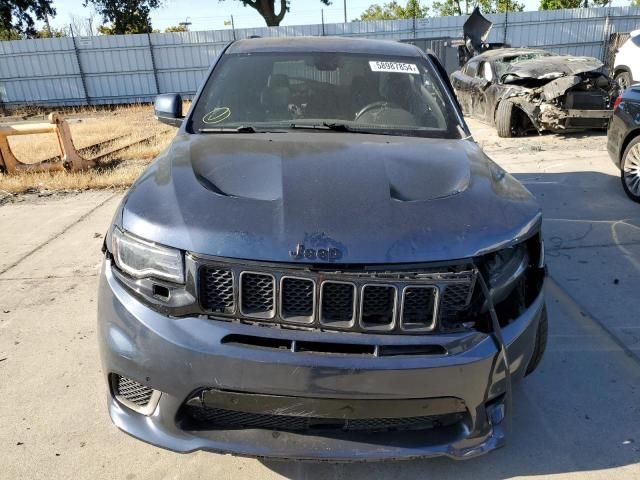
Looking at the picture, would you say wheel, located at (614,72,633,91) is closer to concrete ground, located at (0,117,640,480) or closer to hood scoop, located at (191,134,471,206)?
concrete ground, located at (0,117,640,480)

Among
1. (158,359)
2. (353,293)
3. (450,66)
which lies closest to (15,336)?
(158,359)

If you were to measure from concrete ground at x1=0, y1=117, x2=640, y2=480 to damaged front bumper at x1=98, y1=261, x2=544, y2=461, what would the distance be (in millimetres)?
424

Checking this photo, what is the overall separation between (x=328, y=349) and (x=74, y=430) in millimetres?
1484

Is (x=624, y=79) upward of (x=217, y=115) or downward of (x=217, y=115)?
downward

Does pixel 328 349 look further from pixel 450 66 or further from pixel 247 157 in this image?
pixel 450 66

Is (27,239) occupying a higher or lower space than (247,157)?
lower

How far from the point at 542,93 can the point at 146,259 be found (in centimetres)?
864

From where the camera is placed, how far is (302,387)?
1644 millimetres

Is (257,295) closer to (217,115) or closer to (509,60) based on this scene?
(217,115)

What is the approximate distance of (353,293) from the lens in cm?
167

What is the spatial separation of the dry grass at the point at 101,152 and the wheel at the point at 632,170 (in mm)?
6257

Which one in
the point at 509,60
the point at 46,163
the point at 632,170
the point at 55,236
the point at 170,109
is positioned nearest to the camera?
the point at 170,109

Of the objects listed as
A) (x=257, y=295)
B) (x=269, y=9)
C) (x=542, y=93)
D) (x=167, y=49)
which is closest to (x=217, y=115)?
(x=257, y=295)

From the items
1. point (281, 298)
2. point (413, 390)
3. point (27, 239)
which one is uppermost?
point (281, 298)
